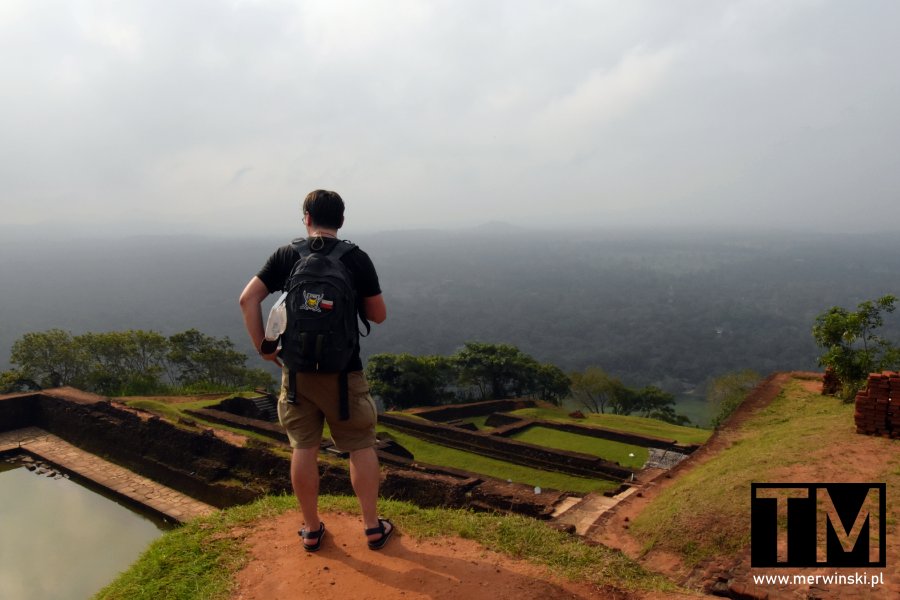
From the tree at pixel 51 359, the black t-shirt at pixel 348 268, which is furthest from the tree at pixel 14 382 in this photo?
the black t-shirt at pixel 348 268

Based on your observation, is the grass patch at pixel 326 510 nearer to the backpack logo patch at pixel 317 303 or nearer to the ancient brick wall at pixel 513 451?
the backpack logo patch at pixel 317 303

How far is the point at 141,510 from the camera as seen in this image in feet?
33.8

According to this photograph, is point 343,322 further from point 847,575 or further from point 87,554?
point 87,554

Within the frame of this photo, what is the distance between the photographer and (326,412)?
10.6 feet

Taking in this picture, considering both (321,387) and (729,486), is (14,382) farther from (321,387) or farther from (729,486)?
(729,486)

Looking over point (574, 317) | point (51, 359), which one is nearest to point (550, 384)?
point (51, 359)

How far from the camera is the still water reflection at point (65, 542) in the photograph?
6918mm

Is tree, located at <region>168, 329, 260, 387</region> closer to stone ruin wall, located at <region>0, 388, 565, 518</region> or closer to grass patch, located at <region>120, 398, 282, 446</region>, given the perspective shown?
grass patch, located at <region>120, 398, 282, 446</region>

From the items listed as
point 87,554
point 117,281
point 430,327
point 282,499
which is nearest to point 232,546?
point 282,499

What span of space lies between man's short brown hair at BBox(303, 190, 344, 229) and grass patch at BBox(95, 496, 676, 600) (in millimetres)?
2066

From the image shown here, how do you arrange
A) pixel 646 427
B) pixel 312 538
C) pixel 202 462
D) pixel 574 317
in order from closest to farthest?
pixel 312 538
pixel 202 462
pixel 646 427
pixel 574 317

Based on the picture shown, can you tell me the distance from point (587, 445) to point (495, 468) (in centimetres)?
330

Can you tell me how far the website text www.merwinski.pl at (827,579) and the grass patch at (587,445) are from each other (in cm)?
848

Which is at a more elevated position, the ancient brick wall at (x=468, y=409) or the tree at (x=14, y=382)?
the tree at (x=14, y=382)
